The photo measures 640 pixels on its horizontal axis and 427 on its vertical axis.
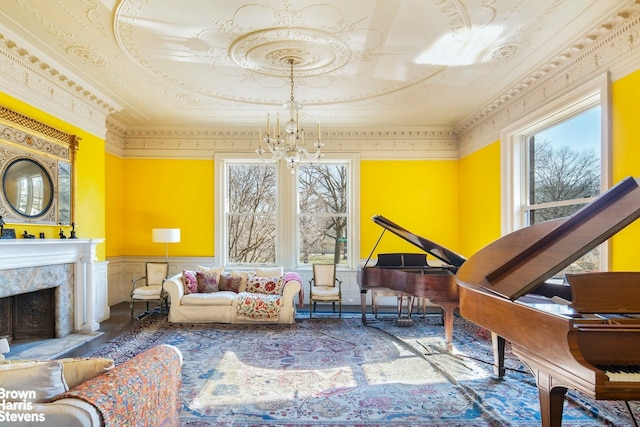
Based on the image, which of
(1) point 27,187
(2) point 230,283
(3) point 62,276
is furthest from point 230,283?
(1) point 27,187

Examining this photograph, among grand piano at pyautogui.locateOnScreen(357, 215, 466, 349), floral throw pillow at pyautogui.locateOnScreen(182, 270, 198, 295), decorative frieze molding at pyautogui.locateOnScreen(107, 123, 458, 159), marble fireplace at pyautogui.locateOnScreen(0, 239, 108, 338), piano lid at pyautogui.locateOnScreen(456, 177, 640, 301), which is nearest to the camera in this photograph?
piano lid at pyautogui.locateOnScreen(456, 177, 640, 301)

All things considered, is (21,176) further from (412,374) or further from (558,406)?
(558,406)

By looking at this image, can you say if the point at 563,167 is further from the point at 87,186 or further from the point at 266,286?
the point at 87,186

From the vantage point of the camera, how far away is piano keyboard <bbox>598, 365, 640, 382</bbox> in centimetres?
146

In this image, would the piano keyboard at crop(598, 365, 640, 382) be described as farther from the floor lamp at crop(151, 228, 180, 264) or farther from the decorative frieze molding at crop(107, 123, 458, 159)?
the floor lamp at crop(151, 228, 180, 264)

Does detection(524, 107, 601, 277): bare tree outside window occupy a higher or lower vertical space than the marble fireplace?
higher

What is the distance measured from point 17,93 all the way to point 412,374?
5.14 metres

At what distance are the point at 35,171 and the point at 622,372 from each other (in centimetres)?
549

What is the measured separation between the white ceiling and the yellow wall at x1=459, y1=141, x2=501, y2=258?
90 cm

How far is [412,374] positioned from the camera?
3312mm

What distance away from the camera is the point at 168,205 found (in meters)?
6.51

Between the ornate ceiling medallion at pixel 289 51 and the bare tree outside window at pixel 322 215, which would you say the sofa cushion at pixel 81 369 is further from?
the bare tree outside window at pixel 322 215

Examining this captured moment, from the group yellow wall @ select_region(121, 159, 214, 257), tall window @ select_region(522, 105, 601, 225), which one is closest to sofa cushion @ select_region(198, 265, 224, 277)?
yellow wall @ select_region(121, 159, 214, 257)

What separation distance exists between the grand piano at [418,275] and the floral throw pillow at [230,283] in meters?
2.04
